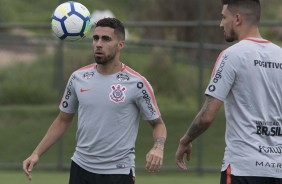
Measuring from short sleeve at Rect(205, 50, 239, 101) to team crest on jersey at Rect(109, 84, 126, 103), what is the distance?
1.29 m

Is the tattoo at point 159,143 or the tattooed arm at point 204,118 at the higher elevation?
the tattooed arm at point 204,118

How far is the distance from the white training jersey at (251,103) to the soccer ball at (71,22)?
232 cm

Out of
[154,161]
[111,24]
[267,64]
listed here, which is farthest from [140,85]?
[267,64]

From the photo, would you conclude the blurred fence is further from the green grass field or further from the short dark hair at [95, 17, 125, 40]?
the short dark hair at [95, 17, 125, 40]

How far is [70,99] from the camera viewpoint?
6.96 metres

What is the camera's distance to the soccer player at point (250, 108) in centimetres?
552

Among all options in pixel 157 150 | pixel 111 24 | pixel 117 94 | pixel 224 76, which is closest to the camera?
pixel 224 76

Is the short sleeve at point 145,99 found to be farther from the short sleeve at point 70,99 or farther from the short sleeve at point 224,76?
the short sleeve at point 224,76

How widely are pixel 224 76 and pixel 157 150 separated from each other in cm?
113

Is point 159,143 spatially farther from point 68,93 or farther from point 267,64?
point 267,64

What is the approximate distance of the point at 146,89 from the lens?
6.75 metres

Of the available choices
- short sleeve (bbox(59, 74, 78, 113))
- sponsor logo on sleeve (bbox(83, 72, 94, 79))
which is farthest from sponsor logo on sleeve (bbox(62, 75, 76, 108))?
sponsor logo on sleeve (bbox(83, 72, 94, 79))

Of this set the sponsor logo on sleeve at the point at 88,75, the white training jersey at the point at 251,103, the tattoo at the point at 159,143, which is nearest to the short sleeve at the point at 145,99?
the tattoo at the point at 159,143

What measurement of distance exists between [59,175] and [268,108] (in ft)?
26.9
